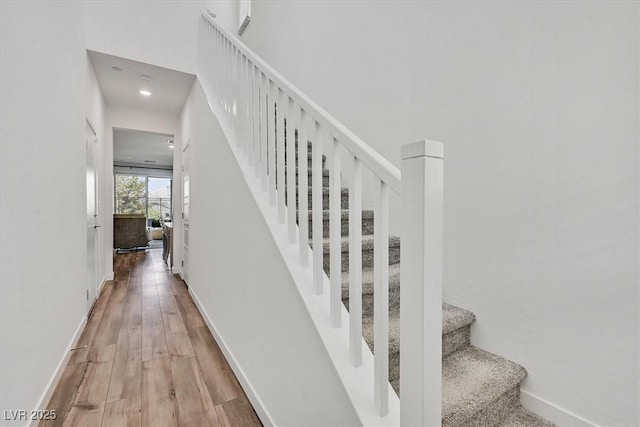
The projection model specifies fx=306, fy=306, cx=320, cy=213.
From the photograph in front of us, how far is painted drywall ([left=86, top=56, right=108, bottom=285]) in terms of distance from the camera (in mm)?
3211

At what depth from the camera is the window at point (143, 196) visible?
35.8ft

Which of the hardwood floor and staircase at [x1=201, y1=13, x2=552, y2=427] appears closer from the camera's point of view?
staircase at [x1=201, y1=13, x2=552, y2=427]

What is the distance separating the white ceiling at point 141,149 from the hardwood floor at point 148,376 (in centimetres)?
413

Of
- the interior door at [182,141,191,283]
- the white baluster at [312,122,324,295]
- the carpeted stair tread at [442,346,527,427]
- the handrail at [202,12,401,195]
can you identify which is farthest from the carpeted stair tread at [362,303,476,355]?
the interior door at [182,141,191,283]

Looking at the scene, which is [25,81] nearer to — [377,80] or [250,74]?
[250,74]

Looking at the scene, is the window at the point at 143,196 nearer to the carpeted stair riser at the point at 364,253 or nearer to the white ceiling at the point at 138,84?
the white ceiling at the point at 138,84

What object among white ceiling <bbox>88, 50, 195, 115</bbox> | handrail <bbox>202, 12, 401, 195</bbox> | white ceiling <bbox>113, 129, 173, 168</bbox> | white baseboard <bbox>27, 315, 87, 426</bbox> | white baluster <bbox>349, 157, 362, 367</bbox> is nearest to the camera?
handrail <bbox>202, 12, 401, 195</bbox>

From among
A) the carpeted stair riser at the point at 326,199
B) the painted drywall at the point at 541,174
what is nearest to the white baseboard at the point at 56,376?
the carpeted stair riser at the point at 326,199

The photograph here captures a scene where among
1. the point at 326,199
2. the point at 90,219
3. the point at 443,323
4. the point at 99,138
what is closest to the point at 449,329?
the point at 443,323

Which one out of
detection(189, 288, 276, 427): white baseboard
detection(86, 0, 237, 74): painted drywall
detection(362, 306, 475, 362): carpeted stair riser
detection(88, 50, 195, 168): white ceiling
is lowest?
detection(189, 288, 276, 427): white baseboard

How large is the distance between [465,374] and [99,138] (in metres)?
4.56

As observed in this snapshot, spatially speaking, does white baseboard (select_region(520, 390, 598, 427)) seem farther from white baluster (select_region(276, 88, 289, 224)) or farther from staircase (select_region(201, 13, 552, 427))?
white baluster (select_region(276, 88, 289, 224))

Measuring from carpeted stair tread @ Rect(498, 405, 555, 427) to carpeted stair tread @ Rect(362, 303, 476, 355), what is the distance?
39 cm

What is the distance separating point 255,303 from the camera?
69.1 inches
